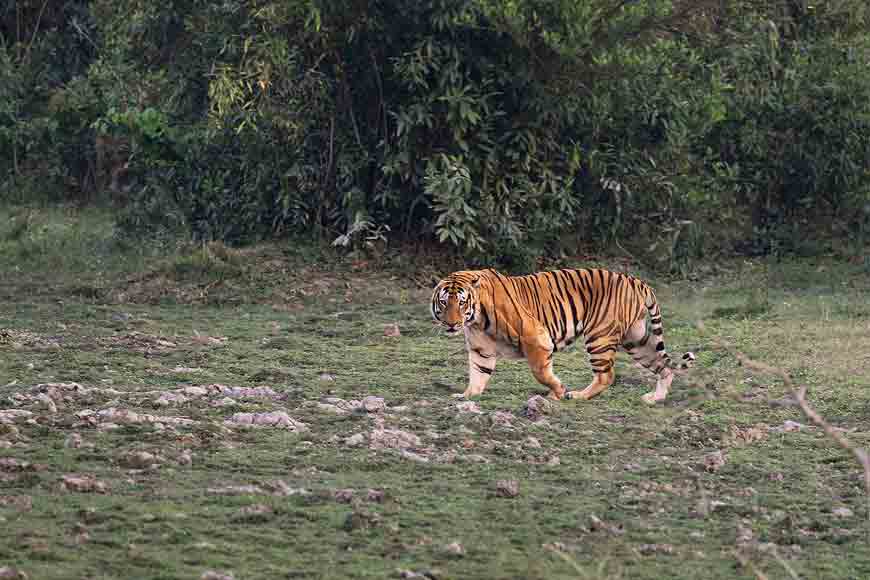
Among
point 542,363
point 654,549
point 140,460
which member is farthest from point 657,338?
point 140,460

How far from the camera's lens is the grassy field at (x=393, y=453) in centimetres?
455

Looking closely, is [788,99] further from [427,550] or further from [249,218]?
[427,550]

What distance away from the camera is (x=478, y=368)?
25.7 ft

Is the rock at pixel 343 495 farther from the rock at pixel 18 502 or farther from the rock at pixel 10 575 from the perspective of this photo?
the rock at pixel 10 575

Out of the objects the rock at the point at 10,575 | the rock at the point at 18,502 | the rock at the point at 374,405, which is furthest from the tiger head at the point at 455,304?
the rock at the point at 10,575

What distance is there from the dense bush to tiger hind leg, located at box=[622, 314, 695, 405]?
3949 mm

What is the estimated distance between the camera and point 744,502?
5.45 meters

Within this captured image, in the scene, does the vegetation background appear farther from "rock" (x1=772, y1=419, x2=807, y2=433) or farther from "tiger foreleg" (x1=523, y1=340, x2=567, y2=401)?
"tiger foreleg" (x1=523, y1=340, x2=567, y2=401)

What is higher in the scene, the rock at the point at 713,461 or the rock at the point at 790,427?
the rock at the point at 713,461

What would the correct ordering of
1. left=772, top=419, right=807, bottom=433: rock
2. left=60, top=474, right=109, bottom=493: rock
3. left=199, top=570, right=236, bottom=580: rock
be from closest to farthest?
left=199, top=570, right=236, bottom=580: rock < left=60, top=474, right=109, bottom=493: rock < left=772, top=419, right=807, bottom=433: rock

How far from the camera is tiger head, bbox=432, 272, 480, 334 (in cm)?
748

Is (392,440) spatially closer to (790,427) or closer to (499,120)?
(790,427)

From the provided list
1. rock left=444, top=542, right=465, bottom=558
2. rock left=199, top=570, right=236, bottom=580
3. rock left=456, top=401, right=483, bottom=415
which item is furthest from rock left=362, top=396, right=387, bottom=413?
rock left=199, top=570, right=236, bottom=580

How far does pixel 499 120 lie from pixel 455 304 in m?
5.58
